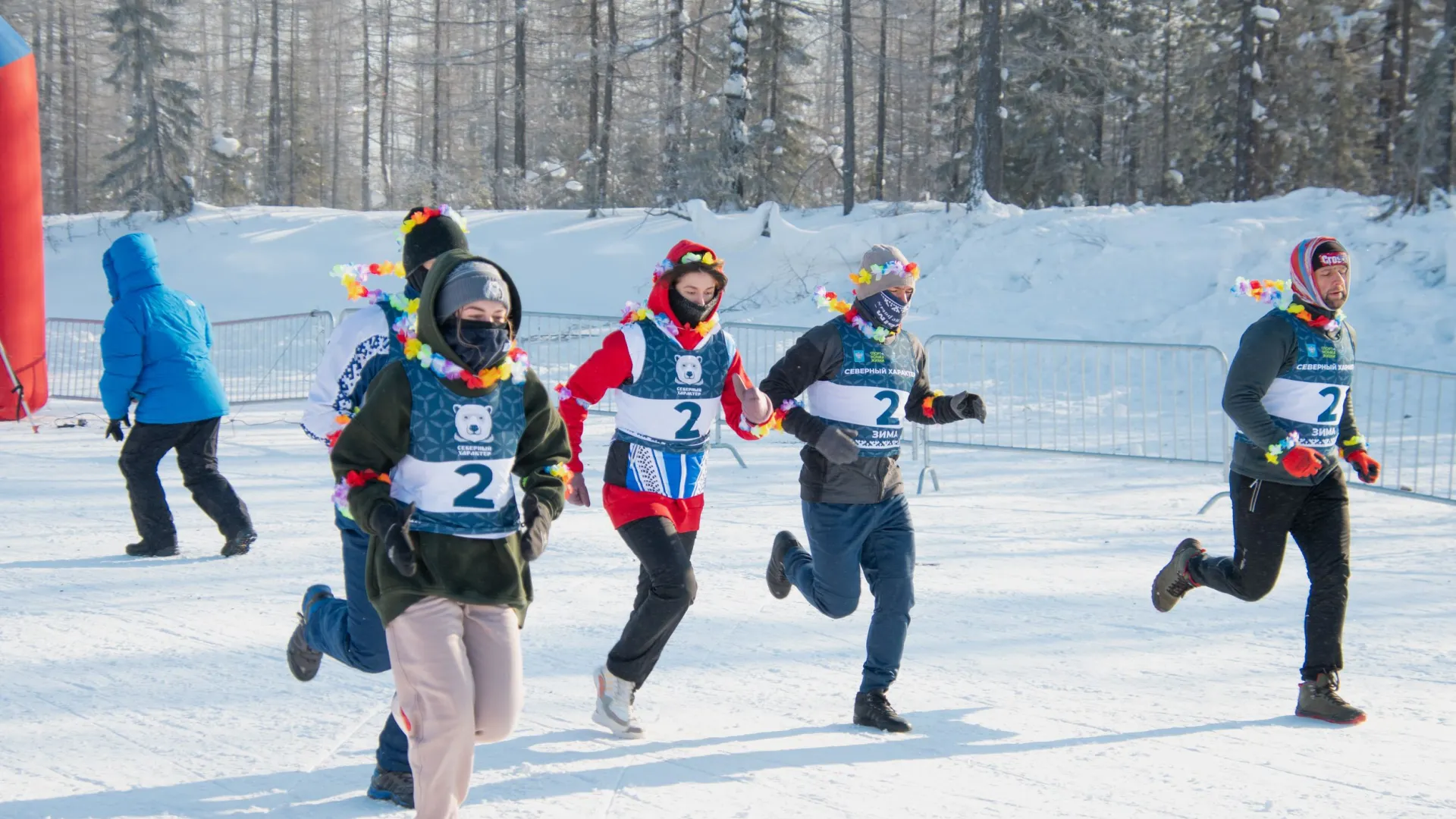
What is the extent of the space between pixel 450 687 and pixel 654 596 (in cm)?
138

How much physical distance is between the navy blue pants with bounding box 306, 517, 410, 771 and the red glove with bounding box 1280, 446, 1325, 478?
346cm

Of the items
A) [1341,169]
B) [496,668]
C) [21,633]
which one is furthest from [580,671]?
[1341,169]

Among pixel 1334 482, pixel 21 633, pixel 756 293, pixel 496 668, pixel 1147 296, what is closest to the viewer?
pixel 496 668

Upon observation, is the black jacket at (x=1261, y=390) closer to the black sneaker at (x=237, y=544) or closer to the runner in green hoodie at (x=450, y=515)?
the runner in green hoodie at (x=450, y=515)

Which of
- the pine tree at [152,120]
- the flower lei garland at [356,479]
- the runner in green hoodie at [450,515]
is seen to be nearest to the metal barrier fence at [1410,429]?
the runner in green hoodie at [450,515]

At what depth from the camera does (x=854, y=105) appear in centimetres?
3556

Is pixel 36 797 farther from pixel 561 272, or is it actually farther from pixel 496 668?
pixel 561 272

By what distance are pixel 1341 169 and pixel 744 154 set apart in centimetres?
1482

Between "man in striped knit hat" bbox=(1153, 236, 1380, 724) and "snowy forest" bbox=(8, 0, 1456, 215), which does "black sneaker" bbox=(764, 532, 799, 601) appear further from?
"snowy forest" bbox=(8, 0, 1456, 215)

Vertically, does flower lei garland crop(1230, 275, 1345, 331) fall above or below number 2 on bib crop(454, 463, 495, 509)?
above

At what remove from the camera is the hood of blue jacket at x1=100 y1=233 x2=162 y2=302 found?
7.20 metres

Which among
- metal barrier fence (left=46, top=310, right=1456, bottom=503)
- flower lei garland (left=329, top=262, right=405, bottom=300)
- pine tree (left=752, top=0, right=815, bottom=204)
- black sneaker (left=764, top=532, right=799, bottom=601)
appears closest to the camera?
flower lei garland (left=329, top=262, right=405, bottom=300)

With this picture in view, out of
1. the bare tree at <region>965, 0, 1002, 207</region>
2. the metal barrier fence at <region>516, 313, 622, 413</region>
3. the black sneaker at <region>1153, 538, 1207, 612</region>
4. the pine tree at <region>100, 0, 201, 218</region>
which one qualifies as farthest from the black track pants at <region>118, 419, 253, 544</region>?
the pine tree at <region>100, 0, 201, 218</region>

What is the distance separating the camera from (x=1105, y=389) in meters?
15.1
